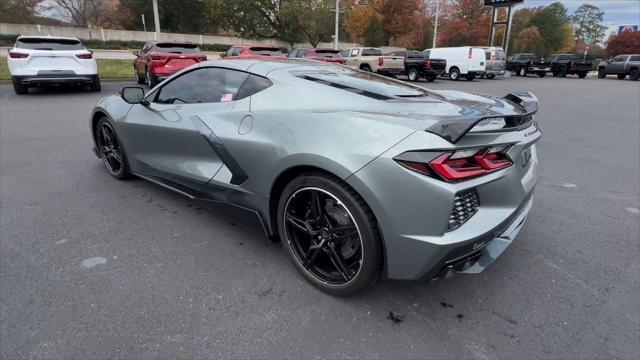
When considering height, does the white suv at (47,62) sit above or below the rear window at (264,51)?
below

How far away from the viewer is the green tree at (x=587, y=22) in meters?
80.2

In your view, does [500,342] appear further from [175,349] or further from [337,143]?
[175,349]

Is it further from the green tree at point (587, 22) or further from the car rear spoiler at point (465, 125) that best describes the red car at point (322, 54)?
the green tree at point (587, 22)

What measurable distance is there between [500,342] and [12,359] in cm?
239

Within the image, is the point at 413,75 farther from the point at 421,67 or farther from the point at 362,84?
the point at 362,84

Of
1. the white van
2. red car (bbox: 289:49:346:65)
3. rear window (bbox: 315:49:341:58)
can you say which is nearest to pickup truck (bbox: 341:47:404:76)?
rear window (bbox: 315:49:341:58)

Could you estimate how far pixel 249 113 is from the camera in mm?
2600

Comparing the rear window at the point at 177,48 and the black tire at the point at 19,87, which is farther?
the rear window at the point at 177,48

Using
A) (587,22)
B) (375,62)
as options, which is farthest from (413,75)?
(587,22)

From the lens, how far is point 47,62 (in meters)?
10.0

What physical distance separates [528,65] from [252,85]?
32.1 m

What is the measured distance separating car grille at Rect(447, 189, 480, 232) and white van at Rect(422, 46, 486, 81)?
2323 cm

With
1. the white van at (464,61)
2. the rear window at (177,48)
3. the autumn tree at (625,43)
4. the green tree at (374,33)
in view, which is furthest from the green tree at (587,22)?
the rear window at (177,48)

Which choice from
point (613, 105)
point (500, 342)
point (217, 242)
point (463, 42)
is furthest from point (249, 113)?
point (463, 42)
